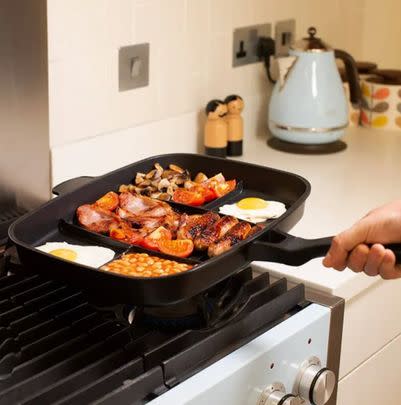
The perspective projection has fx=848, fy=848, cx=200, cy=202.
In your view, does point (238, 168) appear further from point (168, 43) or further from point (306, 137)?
point (306, 137)

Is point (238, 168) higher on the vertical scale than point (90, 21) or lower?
lower

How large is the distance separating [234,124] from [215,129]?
7 cm

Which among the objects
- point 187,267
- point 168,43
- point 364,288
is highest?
point 168,43

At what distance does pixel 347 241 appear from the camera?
3.79 feet

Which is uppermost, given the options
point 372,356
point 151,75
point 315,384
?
point 151,75

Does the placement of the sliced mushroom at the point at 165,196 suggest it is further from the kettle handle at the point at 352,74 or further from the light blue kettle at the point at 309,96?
the kettle handle at the point at 352,74

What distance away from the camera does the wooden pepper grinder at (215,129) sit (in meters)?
2.07

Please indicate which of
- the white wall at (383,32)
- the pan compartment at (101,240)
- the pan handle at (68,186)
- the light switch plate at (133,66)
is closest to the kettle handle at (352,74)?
the white wall at (383,32)

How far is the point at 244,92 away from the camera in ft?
7.45

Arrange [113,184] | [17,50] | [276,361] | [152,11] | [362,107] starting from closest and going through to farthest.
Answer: [276,361] → [113,184] → [17,50] → [152,11] → [362,107]

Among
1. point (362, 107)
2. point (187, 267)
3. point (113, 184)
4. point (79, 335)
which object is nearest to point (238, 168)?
point (113, 184)

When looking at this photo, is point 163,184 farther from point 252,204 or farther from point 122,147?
point 122,147

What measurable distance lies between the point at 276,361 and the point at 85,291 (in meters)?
0.32

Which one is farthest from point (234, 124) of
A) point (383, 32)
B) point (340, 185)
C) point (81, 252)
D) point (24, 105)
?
point (81, 252)
